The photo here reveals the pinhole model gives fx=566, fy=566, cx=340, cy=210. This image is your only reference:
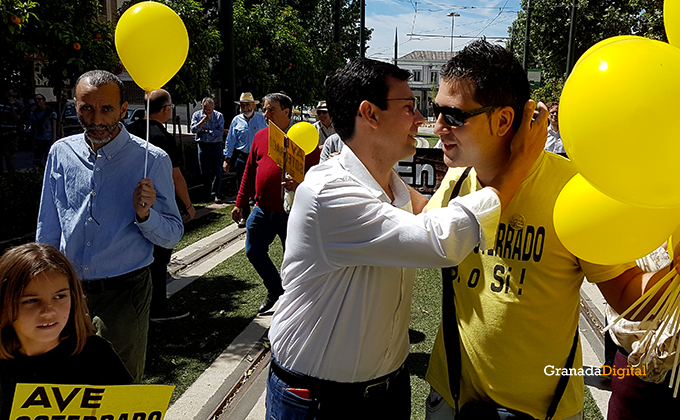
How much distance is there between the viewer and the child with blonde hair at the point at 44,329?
2.09 m

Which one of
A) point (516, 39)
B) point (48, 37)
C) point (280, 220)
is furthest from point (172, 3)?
point (516, 39)

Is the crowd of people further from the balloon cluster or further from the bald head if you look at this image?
the bald head

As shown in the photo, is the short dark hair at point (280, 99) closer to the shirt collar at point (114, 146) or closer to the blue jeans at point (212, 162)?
the shirt collar at point (114, 146)

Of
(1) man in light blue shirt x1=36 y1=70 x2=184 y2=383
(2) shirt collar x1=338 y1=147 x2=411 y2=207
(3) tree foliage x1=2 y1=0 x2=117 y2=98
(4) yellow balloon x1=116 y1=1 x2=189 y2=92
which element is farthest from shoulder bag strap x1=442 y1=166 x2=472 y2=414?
(3) tree foliage x1=2 y1=0 x2=117 y2=98

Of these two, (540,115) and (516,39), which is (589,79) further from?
(516,39)

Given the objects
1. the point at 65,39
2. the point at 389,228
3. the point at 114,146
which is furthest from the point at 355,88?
the point at 65,39

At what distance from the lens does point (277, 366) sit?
199cm

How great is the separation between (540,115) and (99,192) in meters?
2.17

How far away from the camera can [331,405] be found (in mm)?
1869

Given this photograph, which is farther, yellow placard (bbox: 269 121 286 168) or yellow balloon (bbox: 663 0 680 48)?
yellow placard (bbox: 269 121 286 168)

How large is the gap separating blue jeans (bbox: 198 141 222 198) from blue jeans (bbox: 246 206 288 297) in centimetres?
621

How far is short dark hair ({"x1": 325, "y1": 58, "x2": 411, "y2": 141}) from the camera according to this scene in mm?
1978

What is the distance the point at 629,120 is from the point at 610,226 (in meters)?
0.36

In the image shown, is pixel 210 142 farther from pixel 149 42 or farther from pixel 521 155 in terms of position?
pixel 521 155
